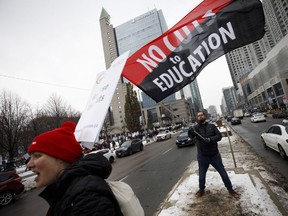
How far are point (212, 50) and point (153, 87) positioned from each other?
120cm

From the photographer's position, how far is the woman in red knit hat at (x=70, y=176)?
0.92m

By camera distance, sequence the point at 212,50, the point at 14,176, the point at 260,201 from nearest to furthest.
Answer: the point at 212,50 → the point at 260,201 → the point at 14,176

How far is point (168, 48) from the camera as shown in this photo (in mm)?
2869

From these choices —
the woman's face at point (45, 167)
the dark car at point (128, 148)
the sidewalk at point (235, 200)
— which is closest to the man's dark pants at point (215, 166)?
the sidewalk at point (235, 200)

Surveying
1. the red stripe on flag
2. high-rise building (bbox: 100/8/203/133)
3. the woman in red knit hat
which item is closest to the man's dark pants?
the red stripe on flag

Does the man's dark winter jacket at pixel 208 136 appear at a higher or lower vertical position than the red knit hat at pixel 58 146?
lower

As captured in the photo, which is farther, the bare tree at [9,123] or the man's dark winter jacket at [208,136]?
the bare tree at [9,123]

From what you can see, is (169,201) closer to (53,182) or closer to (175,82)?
(175,82)

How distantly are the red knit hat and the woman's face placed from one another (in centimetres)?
5

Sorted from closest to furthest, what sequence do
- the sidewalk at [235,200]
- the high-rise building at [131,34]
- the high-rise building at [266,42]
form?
the sidewalk at [235,200] < the high-rise building at [131,34] < the high-rise building at [266,42]

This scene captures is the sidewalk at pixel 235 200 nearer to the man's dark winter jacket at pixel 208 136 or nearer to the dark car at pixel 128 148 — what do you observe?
the man's dark winter jacket at pixel 208 136

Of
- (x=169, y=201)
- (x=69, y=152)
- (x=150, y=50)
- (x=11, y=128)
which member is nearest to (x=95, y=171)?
(x=69, y=152)

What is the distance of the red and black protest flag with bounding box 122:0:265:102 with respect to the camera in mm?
2711

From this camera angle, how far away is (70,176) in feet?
3.46
